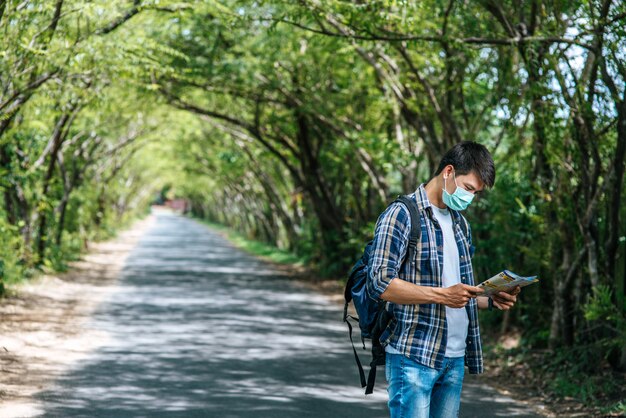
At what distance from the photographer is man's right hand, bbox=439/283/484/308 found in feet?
12.1

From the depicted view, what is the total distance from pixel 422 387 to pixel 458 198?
87 cm

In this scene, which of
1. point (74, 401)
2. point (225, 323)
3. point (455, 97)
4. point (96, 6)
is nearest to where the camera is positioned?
point (74, 401)

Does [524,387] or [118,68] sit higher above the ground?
[118,68]

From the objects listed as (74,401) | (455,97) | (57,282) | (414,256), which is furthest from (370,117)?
(414,256)

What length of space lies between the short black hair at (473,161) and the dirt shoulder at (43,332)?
15.4ft

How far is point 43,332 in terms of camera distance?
11680 millimetres

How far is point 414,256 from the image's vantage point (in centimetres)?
389

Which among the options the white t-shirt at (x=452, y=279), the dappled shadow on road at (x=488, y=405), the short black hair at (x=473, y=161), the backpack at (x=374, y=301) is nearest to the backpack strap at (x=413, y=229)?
the backpack at (x=374, y=301)

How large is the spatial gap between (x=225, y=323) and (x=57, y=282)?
6669mm

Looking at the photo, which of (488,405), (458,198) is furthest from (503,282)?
(488,405)

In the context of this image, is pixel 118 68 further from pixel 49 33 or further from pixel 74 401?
pixel 74 401

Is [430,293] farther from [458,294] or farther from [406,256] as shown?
[406,256]

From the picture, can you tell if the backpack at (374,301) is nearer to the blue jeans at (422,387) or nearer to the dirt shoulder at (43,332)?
the blue jeans at (422,387)

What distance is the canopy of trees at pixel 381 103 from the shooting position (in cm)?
885
